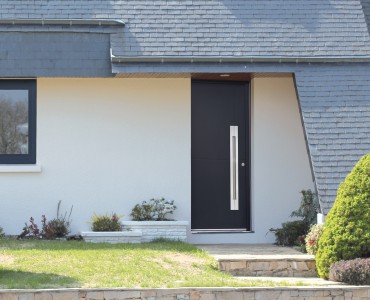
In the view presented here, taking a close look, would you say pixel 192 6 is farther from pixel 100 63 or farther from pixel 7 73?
pixel 7 73

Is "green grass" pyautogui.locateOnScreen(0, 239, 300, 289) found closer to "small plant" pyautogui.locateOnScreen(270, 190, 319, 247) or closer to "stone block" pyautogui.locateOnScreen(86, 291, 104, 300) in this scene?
"stone block" pyautogui.locateOnScreen(86, 291, 104, 300)

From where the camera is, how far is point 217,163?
1590 cm

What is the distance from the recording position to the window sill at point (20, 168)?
1502cm

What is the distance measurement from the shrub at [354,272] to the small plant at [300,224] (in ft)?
9.69

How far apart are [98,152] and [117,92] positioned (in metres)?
1.09

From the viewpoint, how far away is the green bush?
12180mm

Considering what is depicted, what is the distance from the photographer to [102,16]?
49.4ft

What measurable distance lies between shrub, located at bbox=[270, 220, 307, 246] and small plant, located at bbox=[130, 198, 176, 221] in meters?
1.88

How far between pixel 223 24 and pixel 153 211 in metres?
3.37

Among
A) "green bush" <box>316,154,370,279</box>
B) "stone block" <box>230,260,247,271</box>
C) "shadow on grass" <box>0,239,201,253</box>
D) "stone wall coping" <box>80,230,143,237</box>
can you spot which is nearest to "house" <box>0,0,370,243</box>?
"stone wall coping" <box>80,230,143,237</box>

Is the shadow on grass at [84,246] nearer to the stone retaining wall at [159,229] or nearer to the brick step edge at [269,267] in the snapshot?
the stone retaining wall at [159,229]

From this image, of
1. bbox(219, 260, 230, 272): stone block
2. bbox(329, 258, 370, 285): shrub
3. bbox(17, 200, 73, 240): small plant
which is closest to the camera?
→ bbox(329, 258, 370, 285): shrub

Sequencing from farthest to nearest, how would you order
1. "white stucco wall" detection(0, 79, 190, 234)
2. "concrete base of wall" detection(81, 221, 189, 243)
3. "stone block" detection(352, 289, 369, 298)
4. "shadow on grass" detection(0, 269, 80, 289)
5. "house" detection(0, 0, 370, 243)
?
"white stucco wall" detection(0, 79, 190, 234) < "concrete base of wall" detection(81, 221, 189, 243) < "house" detection(0, 0, 370, 243) < "stone block" detection(352, 289, 369, 298) < "shadow on grass" detection(0, 269, 80, 289)

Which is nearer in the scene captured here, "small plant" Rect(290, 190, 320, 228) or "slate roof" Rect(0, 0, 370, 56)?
"slate roof" Rect(0, 0, 370, 56)
